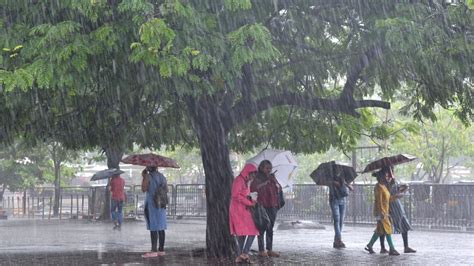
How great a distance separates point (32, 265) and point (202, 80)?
207 inches

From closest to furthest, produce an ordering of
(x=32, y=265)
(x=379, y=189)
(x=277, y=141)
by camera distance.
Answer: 1. (x=32, y=265)
2. (x=379, y=189)
3. (x=277, y=141)

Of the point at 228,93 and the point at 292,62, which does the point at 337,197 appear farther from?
the point at 228,93

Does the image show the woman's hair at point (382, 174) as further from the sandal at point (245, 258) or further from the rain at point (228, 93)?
the sandal at point (245, 258)

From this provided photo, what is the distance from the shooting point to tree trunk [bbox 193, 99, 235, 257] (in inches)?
538

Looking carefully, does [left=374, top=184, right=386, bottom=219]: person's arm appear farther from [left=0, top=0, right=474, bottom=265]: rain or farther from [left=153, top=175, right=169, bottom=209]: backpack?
[left=153, top=175, right=169, bottom=209]: backpack

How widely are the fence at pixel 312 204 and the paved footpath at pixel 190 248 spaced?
3.55 feet

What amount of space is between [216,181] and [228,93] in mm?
1592

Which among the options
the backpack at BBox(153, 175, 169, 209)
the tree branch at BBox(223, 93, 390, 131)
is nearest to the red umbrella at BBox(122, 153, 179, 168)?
the backpack at BBox(153, 175, 169, 209)

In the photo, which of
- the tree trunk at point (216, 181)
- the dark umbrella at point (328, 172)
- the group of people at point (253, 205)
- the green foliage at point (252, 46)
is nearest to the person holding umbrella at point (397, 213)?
the group of people at point (253, 205)

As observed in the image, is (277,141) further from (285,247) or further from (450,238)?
(450,238)

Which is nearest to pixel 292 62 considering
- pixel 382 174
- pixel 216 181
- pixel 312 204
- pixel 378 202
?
pixel 216 181

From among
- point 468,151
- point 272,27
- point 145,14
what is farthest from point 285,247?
point 468,151

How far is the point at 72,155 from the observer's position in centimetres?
3484

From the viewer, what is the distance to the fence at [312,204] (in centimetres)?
2277
